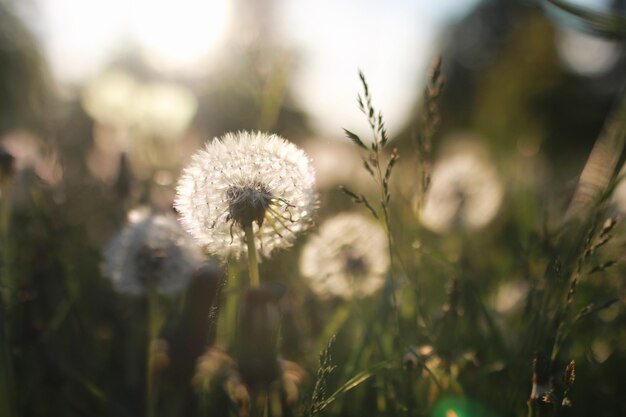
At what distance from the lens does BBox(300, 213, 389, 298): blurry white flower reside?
2203mm

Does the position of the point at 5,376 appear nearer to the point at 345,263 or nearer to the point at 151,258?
the point at 151,258

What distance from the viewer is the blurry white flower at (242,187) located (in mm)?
1316

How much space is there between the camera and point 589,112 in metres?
26.6

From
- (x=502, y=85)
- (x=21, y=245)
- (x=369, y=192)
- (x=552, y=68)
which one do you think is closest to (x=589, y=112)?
(x=552, y=68)

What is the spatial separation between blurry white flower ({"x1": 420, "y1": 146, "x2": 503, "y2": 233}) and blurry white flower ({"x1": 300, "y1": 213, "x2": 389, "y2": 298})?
86 centimetres

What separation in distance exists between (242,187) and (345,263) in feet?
3.32

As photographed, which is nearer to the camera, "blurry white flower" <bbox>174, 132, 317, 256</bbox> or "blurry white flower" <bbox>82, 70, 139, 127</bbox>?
"blurry white flower" <bbox>174, 132, 317, 256</bbox>

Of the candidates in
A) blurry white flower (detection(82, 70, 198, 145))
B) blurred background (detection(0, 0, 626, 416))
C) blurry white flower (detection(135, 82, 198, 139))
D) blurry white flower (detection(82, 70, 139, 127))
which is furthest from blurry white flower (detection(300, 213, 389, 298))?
blurry white flower (detection(82, 70, 139, 127))

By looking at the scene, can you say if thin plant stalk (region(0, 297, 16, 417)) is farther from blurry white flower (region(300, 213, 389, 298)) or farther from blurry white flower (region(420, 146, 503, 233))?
blurry white flower (region(420, 146, 503, 233))

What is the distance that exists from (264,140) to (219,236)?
0.24 metres

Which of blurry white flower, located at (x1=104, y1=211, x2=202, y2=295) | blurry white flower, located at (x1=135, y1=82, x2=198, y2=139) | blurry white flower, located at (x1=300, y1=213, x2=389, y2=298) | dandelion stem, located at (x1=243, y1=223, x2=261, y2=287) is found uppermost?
blurry white flower, located at (x1=135, y1=82, x2=198, y2=139)

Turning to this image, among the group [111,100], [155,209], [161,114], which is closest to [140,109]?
[161,114]

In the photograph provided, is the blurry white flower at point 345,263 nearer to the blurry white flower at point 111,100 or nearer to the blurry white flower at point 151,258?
the blurry white flower at point 151,258

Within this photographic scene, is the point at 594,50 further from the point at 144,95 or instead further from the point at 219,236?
the point at 219,236
